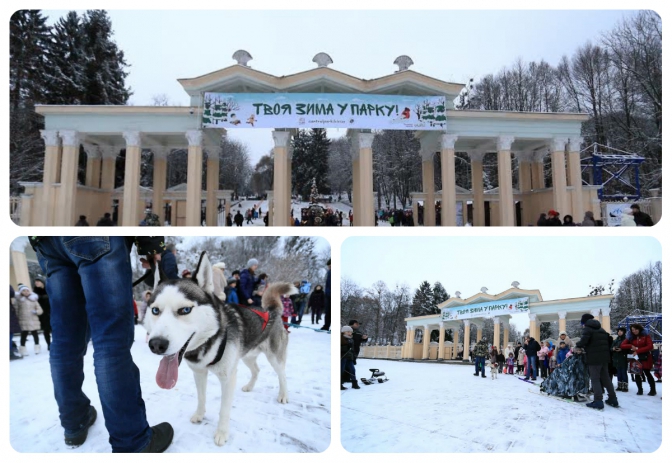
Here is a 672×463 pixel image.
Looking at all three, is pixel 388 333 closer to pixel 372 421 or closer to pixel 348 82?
pixel 372 421

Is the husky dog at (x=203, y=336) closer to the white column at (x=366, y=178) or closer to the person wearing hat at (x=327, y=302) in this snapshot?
the person wearing hat at (x=327, y=302)

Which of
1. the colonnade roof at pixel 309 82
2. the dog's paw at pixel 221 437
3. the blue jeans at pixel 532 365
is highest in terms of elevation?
the colonnade roof at pixel 309 82

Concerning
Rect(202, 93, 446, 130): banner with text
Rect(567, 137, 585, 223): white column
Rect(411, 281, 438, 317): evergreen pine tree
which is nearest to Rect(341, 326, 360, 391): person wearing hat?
Rect(411, 281, 438, 317): evergreen pine tree

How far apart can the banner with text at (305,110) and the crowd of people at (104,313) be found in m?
8.54

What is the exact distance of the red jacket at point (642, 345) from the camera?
3.85 metres

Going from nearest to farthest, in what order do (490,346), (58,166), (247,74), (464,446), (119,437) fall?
1. (119,437)
2. (464,446)
3. (490,346)
4. (247,74)
5. (58,166)

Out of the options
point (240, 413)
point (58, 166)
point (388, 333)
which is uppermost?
point (58, 166)

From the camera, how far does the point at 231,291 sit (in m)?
3.78

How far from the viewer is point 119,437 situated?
349 centimetres

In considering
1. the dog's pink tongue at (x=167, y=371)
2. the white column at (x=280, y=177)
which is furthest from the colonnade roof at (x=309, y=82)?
the dog's pink tongue at (x=167, y=371)

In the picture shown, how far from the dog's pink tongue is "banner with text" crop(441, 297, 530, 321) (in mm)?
2191

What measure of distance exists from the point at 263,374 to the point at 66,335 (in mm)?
1508

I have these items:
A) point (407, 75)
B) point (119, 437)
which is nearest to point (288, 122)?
point (407, 75)

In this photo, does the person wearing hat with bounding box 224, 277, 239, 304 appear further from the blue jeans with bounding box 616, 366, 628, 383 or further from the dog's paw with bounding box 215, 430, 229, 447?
the blue jeans with bounding box 616, 366, 628, 383
